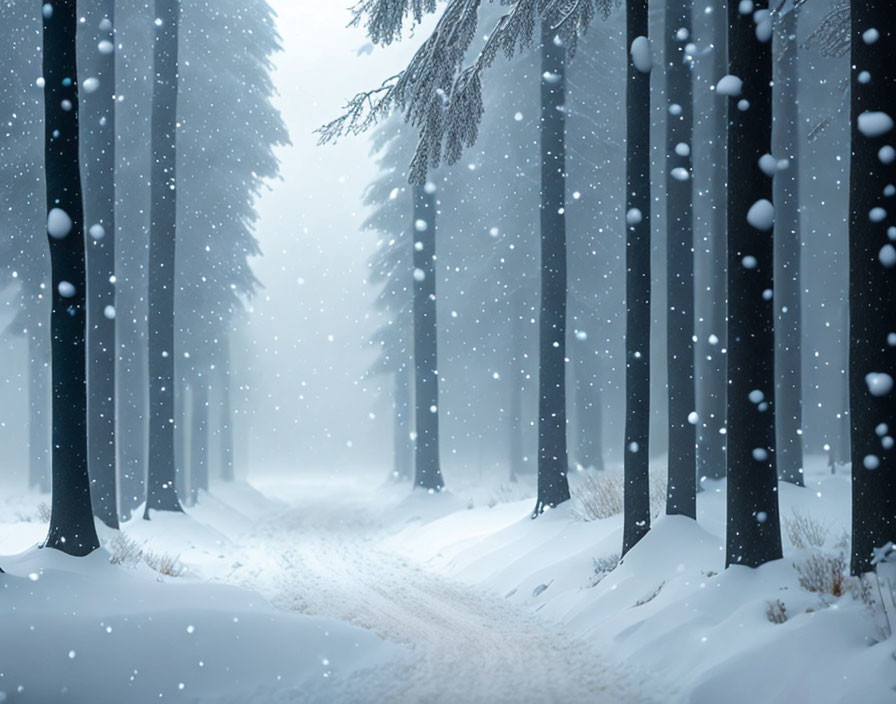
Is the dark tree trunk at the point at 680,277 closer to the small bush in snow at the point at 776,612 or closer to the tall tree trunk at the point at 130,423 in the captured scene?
the small bush in snow at the point at 776,612

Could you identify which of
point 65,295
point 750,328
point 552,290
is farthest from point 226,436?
point 750,328

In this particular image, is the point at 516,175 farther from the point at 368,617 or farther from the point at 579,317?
the point at 368,617

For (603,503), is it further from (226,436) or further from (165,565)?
(226,436)

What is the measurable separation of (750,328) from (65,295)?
6343 mm

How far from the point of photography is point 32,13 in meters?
15.5

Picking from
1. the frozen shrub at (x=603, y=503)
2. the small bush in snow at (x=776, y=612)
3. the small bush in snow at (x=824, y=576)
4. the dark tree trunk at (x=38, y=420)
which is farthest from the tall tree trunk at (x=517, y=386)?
the small bush in snow at (x=776, y=612)

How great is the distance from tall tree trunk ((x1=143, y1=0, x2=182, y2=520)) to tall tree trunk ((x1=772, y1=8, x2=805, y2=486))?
36.7 feet

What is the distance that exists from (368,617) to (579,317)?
53.4 feet

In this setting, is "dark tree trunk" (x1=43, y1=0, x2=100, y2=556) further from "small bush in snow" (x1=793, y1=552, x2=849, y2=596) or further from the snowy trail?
"small bush in snow" (x1=793, y1=552, x2=849, y2=596)

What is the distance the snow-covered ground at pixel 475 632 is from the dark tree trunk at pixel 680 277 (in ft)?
2.78

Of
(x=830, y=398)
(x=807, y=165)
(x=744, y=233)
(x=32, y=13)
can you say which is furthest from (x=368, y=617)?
(x=830, y=398)

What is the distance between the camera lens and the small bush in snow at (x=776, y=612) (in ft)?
18.0

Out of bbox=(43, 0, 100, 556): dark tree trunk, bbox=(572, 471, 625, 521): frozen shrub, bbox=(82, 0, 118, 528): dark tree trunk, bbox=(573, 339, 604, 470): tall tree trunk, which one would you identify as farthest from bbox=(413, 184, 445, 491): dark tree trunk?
bbox=(43, 0, 100, 556): dark tree trunk

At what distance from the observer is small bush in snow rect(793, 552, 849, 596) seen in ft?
18.4
